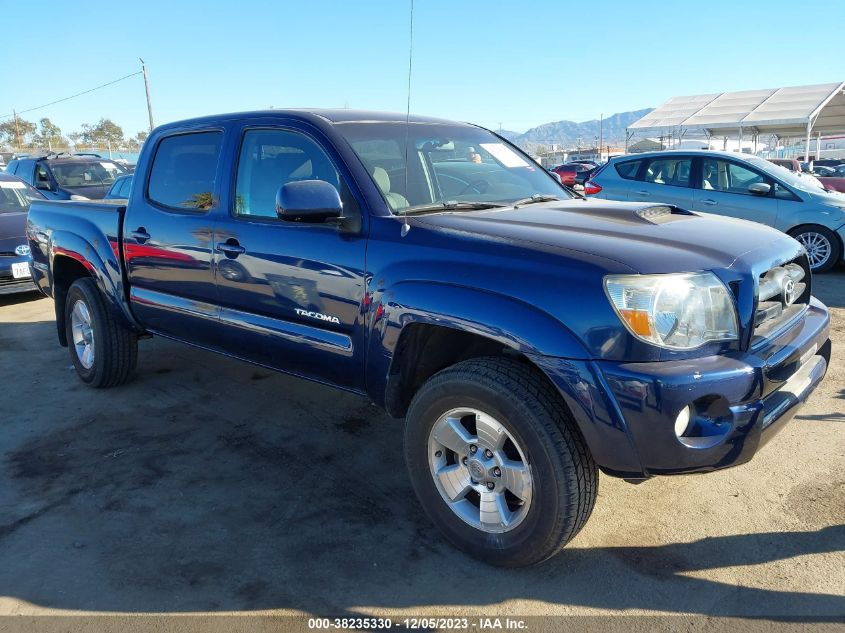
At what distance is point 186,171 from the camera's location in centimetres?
402

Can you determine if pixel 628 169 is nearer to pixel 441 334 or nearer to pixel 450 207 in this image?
pixel 450 207

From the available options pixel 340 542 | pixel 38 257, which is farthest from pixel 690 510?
pixel 38 257

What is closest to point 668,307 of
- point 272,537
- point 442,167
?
point 442,167

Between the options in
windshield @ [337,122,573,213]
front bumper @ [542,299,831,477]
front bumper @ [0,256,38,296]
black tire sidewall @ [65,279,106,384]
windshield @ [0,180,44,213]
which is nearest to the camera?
front bumper @ [542,299,831,477]

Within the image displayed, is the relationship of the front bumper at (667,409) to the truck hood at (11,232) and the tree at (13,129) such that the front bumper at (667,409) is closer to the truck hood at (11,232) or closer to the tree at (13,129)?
the truck hood at (11,232)

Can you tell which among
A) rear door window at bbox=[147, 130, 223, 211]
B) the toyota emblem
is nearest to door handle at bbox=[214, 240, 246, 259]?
rear door window at bbox=[147, 130, 223, 211]

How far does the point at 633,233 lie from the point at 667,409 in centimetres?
82

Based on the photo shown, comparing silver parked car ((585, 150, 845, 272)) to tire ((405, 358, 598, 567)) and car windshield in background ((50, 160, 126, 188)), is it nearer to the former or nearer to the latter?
tire ((405, 358, 598, 567))

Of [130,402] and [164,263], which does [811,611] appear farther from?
[130,402]

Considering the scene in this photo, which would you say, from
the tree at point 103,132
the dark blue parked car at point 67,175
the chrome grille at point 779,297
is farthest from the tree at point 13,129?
the chrome grille at point 779,297

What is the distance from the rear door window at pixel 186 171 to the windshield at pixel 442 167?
0.95 metres

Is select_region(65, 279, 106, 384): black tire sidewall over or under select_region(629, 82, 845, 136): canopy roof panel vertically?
under

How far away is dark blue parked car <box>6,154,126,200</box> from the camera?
12.6 metres

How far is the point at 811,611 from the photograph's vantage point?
2.35 metres
